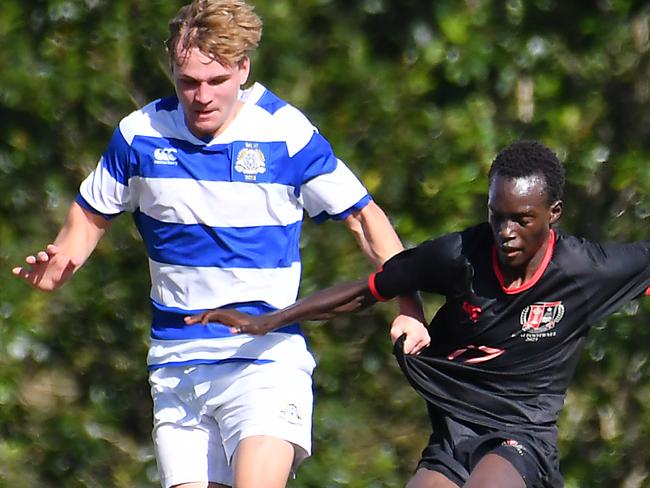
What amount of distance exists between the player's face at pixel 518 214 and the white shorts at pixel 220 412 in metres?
0.73

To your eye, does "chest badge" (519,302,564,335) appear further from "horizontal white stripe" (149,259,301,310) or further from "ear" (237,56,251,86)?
"ear" (237,56,251,86)

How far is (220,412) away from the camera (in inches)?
174

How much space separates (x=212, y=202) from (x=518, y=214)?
86cm

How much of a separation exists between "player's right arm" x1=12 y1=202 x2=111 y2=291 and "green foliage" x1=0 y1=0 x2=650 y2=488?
146 cm

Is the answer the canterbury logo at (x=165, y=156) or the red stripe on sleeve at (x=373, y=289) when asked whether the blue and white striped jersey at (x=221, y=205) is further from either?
the red stripe on sleeve at (x=373, y=289)

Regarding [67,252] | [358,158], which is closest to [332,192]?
[67,252]

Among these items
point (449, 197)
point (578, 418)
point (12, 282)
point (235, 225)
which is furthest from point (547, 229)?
point (12, 282)

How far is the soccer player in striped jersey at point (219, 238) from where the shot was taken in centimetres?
434

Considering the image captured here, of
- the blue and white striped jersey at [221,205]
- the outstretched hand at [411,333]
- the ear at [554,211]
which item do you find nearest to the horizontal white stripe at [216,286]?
the blue and white striped jersey at [221,205]

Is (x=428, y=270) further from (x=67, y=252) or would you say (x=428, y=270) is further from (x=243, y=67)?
(x=67, y=252)

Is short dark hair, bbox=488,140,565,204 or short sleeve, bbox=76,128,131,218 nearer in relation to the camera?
short dark hair, bbox=488,140,565,204

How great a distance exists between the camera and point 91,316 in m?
6.15

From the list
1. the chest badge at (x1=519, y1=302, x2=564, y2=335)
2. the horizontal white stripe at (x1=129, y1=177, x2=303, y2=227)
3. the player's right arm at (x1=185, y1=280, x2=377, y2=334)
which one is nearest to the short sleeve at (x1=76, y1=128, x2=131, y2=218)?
the horizontal white stripe at (x1=129, y1=177, x2=303, y2=227)

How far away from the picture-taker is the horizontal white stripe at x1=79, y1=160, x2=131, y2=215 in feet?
14.8
